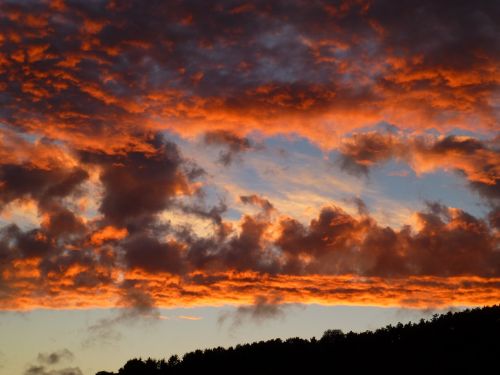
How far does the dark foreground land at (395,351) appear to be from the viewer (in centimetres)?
7656

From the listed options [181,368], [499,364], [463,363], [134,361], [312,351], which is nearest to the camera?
[499,364]

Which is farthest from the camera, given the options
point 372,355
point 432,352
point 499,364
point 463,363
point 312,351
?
point 312,351

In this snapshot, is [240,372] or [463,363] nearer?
[463,363]

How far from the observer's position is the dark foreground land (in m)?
76.6

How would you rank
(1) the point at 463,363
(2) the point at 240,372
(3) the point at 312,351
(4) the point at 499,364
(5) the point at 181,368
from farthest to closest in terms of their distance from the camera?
(5) the point at 181,368 < (2) the point at 240,372 < (3) the point at 312,351 < (1) the point at 463,363 < (4) the point at 499,364

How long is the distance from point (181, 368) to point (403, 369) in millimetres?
80827

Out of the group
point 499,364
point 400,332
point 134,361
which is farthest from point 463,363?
point 134,361

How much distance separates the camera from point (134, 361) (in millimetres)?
172750

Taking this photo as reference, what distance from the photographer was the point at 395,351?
3698 inches

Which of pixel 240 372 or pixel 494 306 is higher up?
pixel 494 306

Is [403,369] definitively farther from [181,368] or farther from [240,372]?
[181,368]

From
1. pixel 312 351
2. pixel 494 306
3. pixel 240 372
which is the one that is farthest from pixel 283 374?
pixel 494 306

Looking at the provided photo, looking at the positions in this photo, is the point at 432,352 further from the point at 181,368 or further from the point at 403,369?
the point at 181,368

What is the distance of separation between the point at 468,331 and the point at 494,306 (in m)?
6.55
